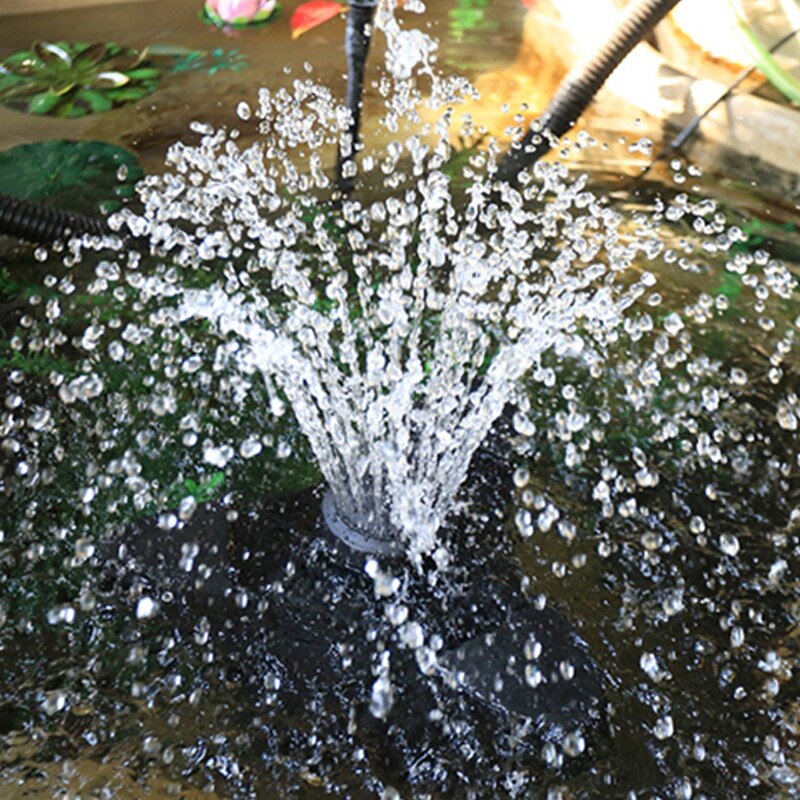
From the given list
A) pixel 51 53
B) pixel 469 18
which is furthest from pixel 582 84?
pixel 51 53

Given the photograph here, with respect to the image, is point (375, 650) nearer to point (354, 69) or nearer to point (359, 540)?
point (359, 540)

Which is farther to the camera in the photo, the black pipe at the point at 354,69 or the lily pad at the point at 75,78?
the lily pad at the point at 75,78

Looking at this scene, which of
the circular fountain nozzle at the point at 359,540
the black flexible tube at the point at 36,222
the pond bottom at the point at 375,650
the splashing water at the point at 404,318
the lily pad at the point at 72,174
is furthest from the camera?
the lily pad at the point at 72,174

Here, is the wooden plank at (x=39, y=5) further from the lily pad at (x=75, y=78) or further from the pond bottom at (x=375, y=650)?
the pond bottom at (x=375, y=650)

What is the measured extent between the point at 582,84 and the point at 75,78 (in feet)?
6.87

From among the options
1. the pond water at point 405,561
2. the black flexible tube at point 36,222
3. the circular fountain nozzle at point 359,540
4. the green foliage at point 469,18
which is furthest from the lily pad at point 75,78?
the circular fountain nozzle at point 359,540

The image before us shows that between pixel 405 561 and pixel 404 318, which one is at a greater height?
pixel 405 561

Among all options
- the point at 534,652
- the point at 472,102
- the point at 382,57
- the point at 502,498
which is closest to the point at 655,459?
the point at 502,498

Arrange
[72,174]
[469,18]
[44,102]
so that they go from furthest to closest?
[469,18] → [44,102] → [72,174]

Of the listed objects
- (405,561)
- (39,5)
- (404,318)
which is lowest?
(404,318)

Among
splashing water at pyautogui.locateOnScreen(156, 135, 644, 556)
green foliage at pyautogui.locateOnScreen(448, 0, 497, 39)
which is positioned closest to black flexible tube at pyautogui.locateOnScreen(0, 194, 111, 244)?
splashing water at pyautogui.locateOnScreen(156, 135, 644, 556)

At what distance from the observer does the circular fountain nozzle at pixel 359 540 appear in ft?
7.13

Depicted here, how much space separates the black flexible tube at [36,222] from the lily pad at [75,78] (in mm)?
990

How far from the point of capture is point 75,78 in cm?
416
